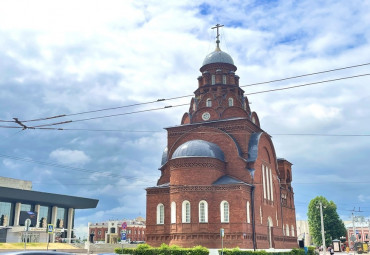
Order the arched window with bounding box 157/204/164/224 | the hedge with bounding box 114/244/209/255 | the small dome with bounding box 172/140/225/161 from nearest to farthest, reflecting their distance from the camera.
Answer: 1. the hedge with bounding box 114/244/209/255
2. the small dome with bounding box 172/140/225/161
3. the arched window with bounding box 157/204/164/224

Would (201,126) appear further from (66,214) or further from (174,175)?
(66,214)

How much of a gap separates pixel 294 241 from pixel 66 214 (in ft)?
151

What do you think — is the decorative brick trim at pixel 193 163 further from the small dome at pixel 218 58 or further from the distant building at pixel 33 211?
the distant building at pixel 33 211

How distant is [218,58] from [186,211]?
762 inches

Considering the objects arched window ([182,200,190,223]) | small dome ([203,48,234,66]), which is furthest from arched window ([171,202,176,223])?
small dome ([203,48,234,66])

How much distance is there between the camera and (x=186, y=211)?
33.4 meters

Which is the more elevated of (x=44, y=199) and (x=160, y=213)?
(x=44, y=199)

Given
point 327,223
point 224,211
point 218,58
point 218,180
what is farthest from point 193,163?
point 327,223

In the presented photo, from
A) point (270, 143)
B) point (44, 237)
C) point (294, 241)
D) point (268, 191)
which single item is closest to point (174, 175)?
point (268, 191)

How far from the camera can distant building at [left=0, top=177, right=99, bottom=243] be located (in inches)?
2293

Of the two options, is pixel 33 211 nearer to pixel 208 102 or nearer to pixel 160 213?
pixel 160 213

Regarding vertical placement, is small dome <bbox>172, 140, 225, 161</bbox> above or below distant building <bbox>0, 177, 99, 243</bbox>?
above

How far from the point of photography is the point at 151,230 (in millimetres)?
36188

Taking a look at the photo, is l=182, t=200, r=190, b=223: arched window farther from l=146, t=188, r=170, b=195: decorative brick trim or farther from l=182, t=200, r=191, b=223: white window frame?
l=146, t=188, r=170, b=195: decorative brick trim
